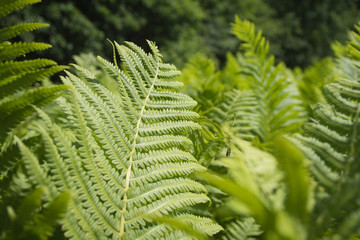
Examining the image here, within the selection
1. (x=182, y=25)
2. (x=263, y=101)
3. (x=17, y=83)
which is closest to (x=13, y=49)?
(x=17, y=83)

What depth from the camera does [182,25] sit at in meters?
9.22

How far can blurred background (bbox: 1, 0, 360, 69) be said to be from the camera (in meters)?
6.38

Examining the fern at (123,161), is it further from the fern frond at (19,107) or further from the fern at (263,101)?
the fern at (263,101)

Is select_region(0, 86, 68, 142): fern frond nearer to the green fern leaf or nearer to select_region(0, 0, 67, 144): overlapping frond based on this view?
select_region(0, 0, 67, 144): overlapping frond

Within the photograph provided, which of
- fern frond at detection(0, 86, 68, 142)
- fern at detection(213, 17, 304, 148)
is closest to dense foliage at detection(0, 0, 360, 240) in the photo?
fern frond at detection(0, 86, 68, 142)

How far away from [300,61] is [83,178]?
55.0 feet

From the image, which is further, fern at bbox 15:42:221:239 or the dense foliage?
fern at bbox 15:42:221:239

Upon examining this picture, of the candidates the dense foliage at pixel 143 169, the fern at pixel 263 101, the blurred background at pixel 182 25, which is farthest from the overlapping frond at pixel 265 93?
the blurred background at pixel 182 25

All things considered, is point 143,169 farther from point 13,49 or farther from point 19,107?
point 13,49

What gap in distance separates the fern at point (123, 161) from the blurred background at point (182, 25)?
3.83m

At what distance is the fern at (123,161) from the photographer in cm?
66

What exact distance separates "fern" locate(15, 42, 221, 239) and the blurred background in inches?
151

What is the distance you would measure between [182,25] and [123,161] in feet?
29.5

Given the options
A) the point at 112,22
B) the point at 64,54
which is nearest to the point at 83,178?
the point at 64,54
